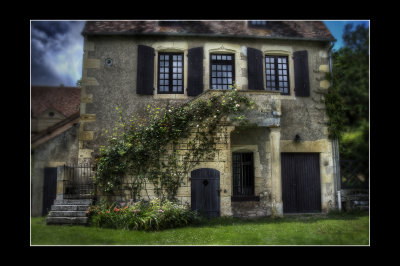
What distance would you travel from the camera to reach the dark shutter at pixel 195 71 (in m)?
8.26

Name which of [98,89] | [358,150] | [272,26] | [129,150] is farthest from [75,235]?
[272,26]

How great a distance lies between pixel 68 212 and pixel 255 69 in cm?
608

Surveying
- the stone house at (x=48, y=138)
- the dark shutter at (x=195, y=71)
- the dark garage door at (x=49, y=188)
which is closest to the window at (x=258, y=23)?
the dark shutter at (x=195, y=71)

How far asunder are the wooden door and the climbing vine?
0.32 metres

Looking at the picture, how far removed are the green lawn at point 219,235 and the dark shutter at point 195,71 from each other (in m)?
3.67

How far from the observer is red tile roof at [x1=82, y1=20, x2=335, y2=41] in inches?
311

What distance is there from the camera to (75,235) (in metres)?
5.96

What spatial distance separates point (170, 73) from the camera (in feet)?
27.2

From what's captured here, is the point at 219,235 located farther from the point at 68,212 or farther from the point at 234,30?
the point at 234,30

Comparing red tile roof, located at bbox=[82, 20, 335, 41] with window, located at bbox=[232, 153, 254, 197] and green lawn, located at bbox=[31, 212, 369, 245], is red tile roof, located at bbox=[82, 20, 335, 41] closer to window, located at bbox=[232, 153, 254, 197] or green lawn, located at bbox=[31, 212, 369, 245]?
window, located at bbox=[232, 153, 254, 197]

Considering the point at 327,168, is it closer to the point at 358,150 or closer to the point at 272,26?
the point at 358,150

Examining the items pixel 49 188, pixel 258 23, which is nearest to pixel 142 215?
pixel 49 188

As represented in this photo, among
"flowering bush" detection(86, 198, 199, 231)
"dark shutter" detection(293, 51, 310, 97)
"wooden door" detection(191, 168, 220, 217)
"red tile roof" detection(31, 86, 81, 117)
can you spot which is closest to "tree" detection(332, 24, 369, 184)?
"dark shutter" detection(293, 51, 310, 97)
